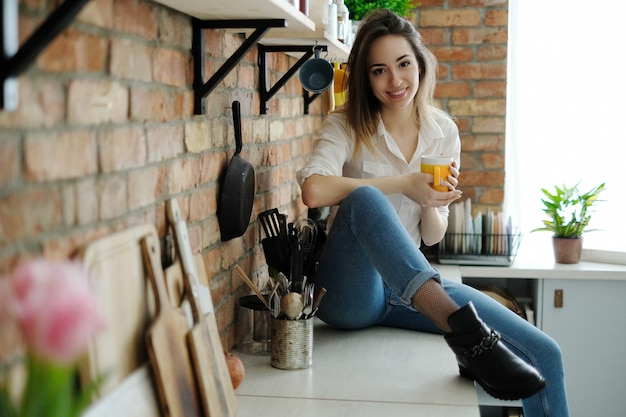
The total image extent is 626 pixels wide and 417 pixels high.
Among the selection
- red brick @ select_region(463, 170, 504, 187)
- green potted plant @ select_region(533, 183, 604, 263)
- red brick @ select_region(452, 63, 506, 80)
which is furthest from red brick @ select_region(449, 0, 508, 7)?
green potted plant @ select_region(533, 183, 604, 263)

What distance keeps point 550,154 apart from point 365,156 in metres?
1.53

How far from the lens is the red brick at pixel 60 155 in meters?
0.91

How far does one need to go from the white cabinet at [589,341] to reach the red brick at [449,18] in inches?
49.3

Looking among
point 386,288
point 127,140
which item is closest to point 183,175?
point 127,140

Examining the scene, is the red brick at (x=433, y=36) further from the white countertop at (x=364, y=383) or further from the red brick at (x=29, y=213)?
the red brick at (x=29, y=213)

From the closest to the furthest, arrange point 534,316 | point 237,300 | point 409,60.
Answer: point 237,300 < point 409,60 < point 534,316

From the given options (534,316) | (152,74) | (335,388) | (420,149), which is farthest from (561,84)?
(152,74)

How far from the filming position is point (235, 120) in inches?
74.5

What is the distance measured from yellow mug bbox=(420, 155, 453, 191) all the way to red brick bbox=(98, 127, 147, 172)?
0.93m

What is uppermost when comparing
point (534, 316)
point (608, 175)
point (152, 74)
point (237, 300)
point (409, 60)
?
point (409, 60)

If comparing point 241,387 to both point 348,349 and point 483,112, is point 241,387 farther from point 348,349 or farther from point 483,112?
point 483,112

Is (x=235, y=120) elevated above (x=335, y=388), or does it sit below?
above

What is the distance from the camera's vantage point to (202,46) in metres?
1.60

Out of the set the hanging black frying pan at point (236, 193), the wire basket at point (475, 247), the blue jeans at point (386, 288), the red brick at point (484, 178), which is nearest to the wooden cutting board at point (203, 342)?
the hanging black frying pan at point (236, 193)
